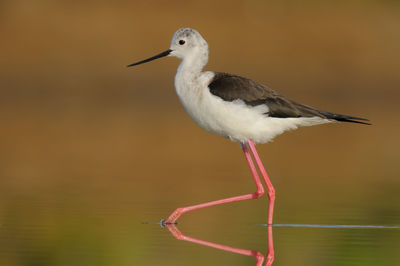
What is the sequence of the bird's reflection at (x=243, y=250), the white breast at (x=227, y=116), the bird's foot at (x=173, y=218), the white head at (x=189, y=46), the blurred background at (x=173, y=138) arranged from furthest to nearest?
the white head at (x=189, y=46) → the white breast at (x=227, y=116) → the bird's foot at (x=173, y=218) → the blurred background at (x=173, y=138) → the bird's reflection at (x=243, y=250)

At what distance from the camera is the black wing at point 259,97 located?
21.6ft

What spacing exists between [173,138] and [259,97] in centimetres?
598

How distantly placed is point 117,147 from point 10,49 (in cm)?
910

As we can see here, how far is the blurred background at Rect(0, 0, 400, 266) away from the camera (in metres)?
5.63

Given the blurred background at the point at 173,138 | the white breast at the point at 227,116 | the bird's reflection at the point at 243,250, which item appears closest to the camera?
the bird's reflection at the point at 243,250

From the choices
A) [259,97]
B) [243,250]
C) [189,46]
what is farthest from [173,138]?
[243,250]

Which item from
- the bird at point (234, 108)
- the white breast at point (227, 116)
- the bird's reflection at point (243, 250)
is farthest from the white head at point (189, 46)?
the bird's reflection at point (243, 250)

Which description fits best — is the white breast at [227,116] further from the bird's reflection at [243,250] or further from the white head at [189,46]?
the bird's reflection at [243,250]

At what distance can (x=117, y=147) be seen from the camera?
37.3ft

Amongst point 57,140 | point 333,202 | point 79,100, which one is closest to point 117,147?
point 57,140

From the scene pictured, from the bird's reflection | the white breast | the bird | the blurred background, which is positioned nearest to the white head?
the bird

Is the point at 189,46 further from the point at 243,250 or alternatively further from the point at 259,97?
the point at 243,250

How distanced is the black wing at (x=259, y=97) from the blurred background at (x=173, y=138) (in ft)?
2.28

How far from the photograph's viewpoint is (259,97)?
666 cm
